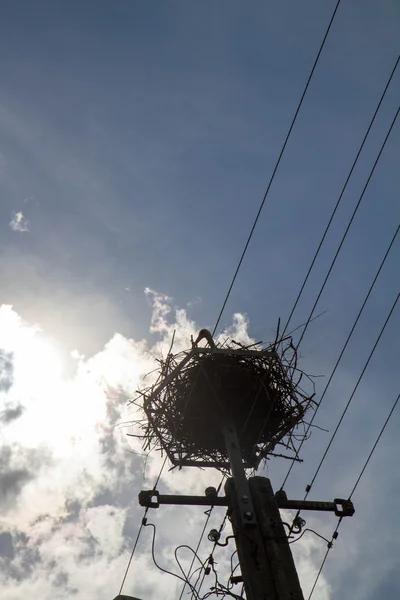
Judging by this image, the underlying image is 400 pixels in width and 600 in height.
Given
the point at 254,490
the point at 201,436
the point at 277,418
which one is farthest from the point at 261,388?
the point at 254,490

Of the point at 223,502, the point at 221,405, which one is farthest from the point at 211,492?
the point at 221,405

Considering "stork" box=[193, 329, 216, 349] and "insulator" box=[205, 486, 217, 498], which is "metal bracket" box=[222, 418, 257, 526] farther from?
"stork" box=[193, 329, 216, 349]

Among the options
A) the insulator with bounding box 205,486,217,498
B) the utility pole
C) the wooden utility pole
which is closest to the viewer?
the wooden utility pole

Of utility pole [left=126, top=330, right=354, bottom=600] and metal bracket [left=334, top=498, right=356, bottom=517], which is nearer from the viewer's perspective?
metal bracket [left=334, top=498, right=356, bottom=517]

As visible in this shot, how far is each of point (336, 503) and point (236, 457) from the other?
129cm

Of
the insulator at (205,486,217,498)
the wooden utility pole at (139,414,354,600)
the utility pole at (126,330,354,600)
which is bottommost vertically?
the wooden utility pole at (139,414,354,600)

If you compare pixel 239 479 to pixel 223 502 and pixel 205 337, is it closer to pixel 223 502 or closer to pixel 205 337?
pixel 223 502

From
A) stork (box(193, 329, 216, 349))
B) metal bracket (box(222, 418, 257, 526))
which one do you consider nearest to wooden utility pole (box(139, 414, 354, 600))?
metal bracket (box(222, 418, 257, 526))

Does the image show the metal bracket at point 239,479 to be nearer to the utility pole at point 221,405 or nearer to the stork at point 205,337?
the utility pole at point 221,405

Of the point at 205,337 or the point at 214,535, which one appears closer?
the point at 214,535

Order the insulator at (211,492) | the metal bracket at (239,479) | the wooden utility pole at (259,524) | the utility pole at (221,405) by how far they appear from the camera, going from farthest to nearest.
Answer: the utility pole at (221,405) < the insulator at (211,492) < the metal bracket at (239,479) < the wooden utility pole at (259,524)

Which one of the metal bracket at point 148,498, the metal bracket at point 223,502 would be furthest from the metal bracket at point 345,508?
the metal bracket at point 148,498

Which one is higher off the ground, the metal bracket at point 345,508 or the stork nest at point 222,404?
the stork nest at point 222,404

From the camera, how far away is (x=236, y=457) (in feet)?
21.1
